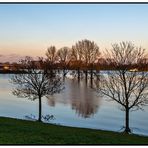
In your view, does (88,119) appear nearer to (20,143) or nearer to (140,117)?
(140,117)

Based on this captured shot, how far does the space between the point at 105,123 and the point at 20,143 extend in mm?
18840

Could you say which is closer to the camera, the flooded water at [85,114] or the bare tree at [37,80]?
the flooded water at [85,114]

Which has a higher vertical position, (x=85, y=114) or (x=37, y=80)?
(x=37, y=80)

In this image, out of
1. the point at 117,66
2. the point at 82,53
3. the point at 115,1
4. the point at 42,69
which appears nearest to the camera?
the point at 115,1

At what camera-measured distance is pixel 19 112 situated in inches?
1560

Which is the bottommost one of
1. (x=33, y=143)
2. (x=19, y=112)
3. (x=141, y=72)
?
(x=19, y=112)

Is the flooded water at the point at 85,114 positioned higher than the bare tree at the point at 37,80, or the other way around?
the bare tree at the point at 37,80

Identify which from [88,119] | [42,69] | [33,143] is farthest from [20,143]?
[42,69]

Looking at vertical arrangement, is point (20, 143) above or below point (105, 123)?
above

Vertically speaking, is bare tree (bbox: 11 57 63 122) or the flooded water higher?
bare tree (bbox: 11 57 63 122)

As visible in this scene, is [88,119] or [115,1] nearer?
[115,1]

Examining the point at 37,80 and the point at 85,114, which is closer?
the point at 37,80

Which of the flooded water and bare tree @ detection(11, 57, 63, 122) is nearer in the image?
the flooded water

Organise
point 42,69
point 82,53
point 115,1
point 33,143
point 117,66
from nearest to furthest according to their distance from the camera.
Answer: point 115,1 → point 33,143 → point 117,66 → point 42,69 → point 82,53
